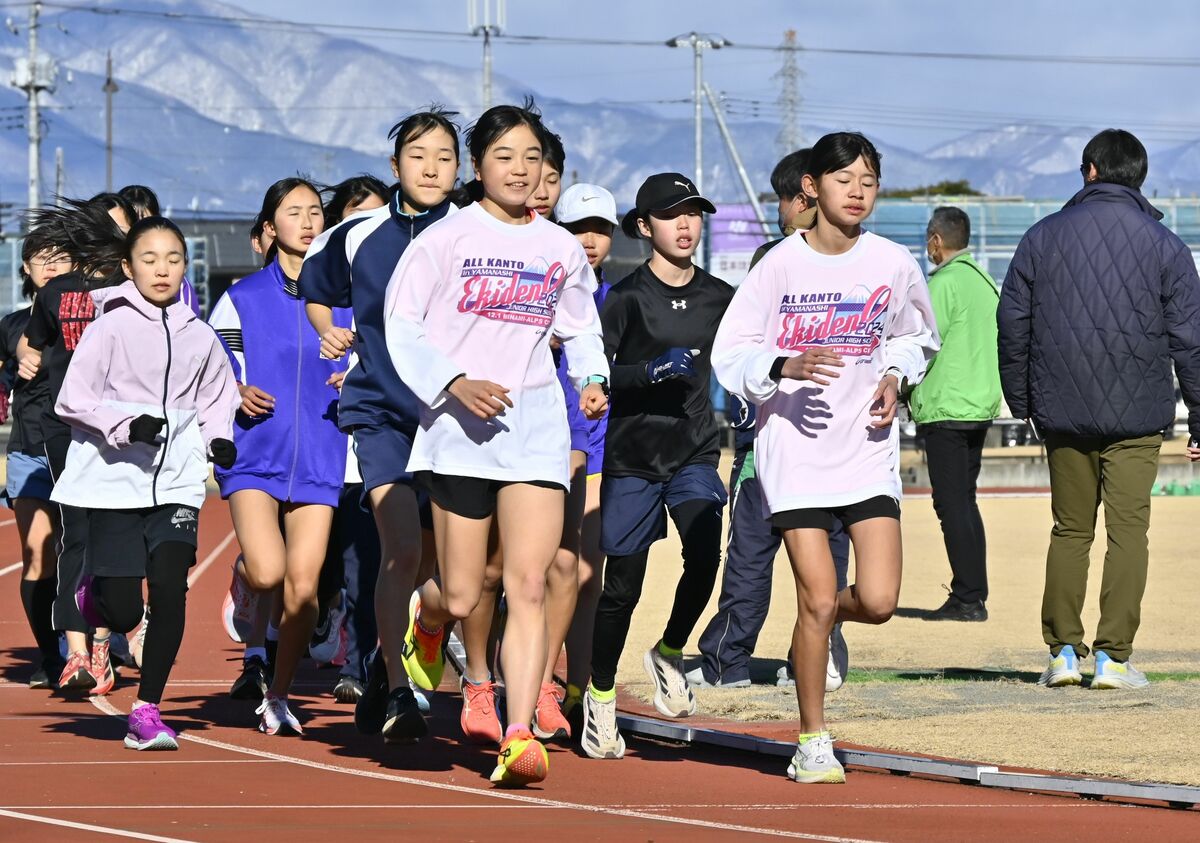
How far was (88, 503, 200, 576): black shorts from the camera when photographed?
8.14m

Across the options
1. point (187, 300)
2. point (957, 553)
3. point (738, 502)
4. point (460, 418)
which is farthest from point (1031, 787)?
point (957, 553)

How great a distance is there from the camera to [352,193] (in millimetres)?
9664

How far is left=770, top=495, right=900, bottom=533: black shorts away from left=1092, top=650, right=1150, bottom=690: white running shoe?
2486mm

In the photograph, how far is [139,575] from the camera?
8.30 meters

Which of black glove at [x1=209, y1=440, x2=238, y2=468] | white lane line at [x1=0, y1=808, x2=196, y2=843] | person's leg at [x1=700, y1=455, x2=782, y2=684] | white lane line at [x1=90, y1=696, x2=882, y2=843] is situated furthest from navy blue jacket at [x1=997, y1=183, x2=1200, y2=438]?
white lane line at [x1=0, y1=808, x2=196, y2=843]

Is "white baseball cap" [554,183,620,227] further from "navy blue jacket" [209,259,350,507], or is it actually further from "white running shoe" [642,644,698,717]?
"white running shoe" [642,644,698,717]

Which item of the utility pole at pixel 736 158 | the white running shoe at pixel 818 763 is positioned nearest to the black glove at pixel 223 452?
the white running shoe at pixel 818 763

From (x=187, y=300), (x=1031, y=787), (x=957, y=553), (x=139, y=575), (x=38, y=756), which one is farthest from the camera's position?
(x=957, y=553)

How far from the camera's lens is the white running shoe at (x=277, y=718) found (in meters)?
8.23

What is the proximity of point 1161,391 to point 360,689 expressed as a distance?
3.82 m

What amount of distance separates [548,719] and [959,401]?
5.79 meters

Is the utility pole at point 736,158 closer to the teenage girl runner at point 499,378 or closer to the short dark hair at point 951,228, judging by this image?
the short dark hair at point 951,228

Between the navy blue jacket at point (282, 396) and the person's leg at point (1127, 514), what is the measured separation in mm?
3496

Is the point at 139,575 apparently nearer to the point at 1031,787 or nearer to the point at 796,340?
the point at 796,340
